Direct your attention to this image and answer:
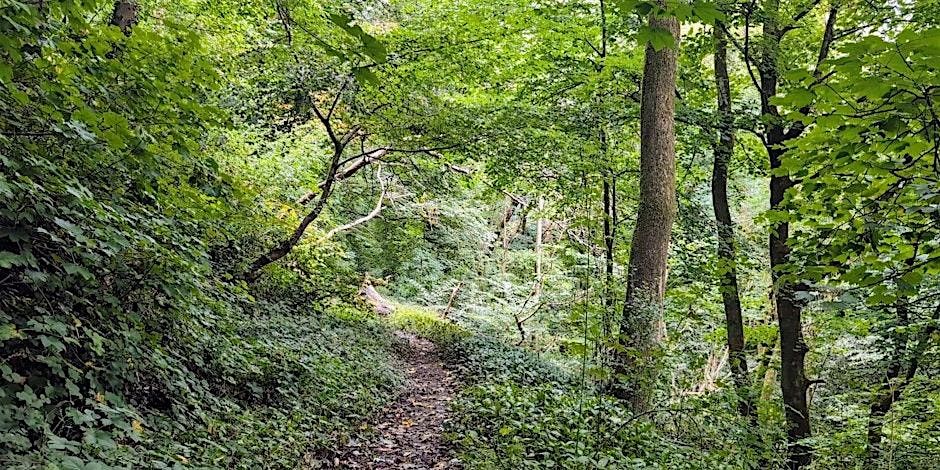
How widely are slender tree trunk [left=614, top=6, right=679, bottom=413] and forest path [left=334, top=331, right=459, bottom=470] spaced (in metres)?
2.22

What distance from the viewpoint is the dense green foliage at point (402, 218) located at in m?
3.19

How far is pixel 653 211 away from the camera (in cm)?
699

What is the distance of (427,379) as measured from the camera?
11.1m

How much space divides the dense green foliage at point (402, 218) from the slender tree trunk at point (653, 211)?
1.21 feet

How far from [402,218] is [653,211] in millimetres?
10261

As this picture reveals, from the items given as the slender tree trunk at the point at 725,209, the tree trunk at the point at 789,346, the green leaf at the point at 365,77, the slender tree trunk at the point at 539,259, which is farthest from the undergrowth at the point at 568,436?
the slender tree trunk at the point at 539,259

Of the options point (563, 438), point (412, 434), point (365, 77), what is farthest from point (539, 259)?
point (365, 77)

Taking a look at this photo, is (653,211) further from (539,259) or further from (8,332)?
(539,259)

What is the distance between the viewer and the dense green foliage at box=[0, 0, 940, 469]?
3193 mm

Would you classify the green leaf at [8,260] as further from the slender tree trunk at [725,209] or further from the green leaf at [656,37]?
the slender tree trunk at [725,209]

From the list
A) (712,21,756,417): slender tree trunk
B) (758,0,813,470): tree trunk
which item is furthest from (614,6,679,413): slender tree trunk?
(712,21,756,417): slender tree trunk

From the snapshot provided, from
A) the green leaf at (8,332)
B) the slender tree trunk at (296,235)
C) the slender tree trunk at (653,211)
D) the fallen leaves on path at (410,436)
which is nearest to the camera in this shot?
the green leaf at (8,332)

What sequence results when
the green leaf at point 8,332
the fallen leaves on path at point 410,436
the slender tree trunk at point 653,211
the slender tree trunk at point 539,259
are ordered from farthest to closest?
the slender tree trunk at point 539,259 < the slender tree trunk at point 653,211 < the fallen leaves on path at point 410,436 < the green leaf at point 8,332

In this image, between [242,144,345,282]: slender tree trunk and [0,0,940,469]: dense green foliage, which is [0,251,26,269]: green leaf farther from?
[242,144,345,282]: slender tree trunk
